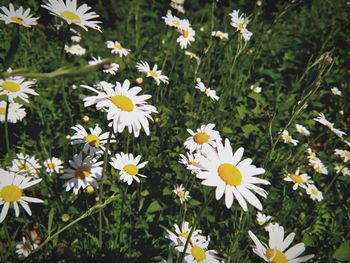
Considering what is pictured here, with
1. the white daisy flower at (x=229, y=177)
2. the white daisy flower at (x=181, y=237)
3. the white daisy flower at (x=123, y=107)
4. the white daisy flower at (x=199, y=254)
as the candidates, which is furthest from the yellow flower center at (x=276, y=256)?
the white daisy flower at (x=123, y=107)

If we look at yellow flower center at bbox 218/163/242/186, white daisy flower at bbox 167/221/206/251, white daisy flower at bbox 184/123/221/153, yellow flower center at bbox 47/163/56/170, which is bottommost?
white daisy flower at bbox 167/221/206/251

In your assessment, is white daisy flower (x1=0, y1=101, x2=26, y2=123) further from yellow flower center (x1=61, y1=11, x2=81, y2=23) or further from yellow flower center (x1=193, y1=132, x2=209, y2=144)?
yellow flower center (x1=193, y1=132, x2=209, y2=144)

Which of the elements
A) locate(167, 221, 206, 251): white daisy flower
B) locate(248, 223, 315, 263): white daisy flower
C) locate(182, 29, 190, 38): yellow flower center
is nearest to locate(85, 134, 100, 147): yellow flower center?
locate(167, 221, 206, 251): white daisy flower

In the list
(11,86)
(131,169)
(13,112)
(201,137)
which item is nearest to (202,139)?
(201,137)

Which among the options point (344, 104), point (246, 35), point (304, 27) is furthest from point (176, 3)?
point (304, 27)

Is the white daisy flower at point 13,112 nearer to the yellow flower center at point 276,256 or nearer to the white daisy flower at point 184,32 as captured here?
the white daisy flower at point 184,32

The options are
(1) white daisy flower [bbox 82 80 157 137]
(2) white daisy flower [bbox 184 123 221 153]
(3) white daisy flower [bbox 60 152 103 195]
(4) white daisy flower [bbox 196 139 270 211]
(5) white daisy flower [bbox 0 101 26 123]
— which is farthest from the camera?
(5) white daisy flower [bbox 0 101 26 123]

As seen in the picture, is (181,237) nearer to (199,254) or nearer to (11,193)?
(199,254)
